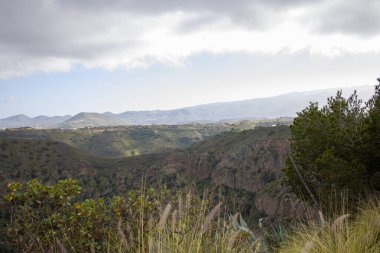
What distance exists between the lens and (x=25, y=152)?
9850 cm

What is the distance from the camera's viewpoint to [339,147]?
60.2 ft

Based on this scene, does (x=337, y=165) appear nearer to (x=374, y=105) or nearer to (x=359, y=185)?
(x=359, y=185)

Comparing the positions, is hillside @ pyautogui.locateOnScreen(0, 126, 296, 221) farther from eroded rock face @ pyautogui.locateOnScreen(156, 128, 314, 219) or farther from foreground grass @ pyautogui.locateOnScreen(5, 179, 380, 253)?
foreground grass @ pyautogui.locateOnScreen(5, 179, 380, 253)

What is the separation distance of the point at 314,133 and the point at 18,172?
8109 centimetres

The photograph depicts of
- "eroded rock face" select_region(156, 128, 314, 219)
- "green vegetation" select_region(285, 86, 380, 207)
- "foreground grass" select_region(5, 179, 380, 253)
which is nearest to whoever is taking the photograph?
"foreground grass" select_region(5, 179, 380, 253)

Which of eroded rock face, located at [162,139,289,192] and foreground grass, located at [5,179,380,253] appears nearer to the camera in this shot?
foreground grass, located at [5,179,380,253]

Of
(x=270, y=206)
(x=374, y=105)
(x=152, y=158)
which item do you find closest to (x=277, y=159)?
(x=270, y=206)

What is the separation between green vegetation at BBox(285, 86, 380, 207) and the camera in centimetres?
1653

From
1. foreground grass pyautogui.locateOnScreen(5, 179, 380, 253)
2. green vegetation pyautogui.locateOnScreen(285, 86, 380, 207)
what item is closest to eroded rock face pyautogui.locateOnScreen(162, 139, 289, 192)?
green vegetation pyautogui.locateOnScreen(285, 86, 380, 207)

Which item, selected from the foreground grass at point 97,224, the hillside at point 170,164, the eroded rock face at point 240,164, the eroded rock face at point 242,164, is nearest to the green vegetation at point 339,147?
the foreground grass at point 97,224

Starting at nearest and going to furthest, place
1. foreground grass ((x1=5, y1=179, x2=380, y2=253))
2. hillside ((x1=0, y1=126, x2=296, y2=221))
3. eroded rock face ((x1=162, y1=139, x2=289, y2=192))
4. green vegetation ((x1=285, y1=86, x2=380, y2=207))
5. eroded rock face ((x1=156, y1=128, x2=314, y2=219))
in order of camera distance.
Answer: foreground grass ((x1=5, y1=179, x2=380, y2=253))
green vegetation ((x1=285, y1=86, x2=380, y2=207))
hillside ((x1=0, y1=126, x2=296, y2=221))
eroded rock face ((x1=156, y1=128, x2=314, y2=219))
eroded rock face ((x1=162, y1=139, x2=289, y2=192))

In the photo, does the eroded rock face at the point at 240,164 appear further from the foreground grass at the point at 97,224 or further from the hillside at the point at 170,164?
the foreground grass at the point at 97,224

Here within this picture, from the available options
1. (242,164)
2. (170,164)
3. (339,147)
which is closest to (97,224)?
(339,147)

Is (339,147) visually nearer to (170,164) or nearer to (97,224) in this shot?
(97,224)
